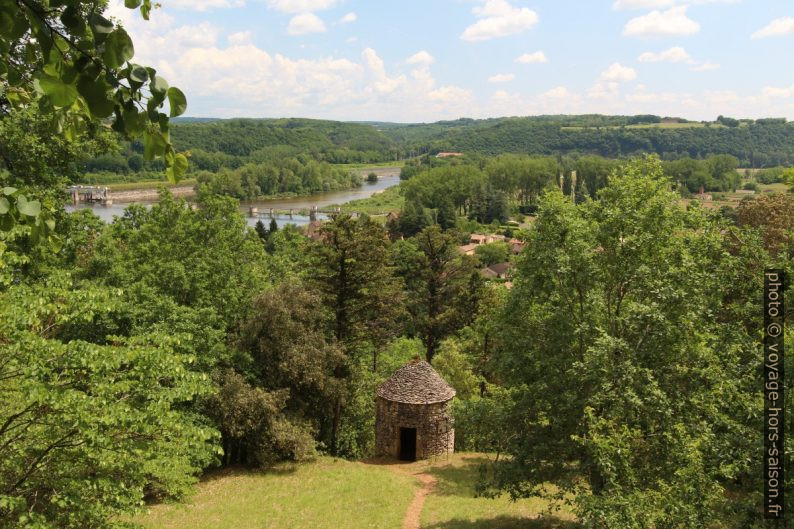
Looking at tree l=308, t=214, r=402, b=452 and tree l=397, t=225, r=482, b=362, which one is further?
tree l=397, t=225, r=482, b=362

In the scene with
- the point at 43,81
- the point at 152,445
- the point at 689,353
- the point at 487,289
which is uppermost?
the point at 43,81

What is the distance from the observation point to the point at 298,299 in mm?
20672

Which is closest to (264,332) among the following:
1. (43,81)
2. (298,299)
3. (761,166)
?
(298,299)

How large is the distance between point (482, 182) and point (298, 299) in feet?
286

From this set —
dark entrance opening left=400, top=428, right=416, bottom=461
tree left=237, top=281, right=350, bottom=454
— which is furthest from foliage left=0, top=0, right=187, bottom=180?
dark entrance opening left=400, top=428, right=416, bottom=461

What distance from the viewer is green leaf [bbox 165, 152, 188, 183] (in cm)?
238

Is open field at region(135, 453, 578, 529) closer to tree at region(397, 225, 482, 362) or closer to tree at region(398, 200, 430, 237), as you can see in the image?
tree at region(397, 225, 482, 362)

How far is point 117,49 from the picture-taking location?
1.97m

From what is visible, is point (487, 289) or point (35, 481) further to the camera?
point (487, 289)

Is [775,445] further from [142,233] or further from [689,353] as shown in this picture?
[142,233]

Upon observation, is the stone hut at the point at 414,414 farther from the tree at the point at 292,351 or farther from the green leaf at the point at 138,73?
the green leaf at the point at 138,73

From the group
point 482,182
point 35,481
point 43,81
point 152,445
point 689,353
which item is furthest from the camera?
point 482,182

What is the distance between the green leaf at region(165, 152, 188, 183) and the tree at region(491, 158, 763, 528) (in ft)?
26.7

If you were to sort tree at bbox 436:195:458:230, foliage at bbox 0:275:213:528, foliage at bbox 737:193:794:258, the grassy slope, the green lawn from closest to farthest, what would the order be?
1. foliage at bbox 0:275:213:528
2. the grassy slope
3. foliage at bbox 737:193:794:258
4. tree at bbox 436:195:458:230
5. the green lawn
